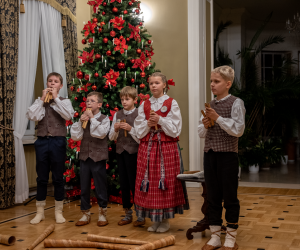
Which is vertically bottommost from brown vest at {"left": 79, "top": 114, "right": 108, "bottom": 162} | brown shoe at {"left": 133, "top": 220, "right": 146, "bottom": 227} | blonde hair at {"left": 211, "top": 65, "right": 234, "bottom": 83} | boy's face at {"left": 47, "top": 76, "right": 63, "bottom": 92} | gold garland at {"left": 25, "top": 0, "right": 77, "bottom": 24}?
brown shoe at {"left": 133, "top": 220, "right": 146, "bottom": 227}

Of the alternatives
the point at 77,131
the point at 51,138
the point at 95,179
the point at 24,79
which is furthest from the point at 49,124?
the point at 24,79

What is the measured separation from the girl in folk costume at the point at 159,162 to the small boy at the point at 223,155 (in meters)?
0.38

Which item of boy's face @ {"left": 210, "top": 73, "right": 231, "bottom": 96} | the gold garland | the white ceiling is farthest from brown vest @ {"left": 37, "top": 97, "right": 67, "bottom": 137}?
the white ceiling

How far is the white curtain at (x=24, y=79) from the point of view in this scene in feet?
14.5

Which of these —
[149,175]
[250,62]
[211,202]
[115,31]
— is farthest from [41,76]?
[250,62]

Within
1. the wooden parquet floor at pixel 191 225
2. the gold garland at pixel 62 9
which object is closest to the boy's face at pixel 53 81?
the wooden parquet floor at pixel 191 225

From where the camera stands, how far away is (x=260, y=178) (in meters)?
6.41

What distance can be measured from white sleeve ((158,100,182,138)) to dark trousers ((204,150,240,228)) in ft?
1.30

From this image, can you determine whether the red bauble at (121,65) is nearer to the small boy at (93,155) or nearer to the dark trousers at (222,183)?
the small boy at (93,155)

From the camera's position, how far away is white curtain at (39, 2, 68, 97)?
507 cm

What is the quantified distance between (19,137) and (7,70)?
0.83 metres

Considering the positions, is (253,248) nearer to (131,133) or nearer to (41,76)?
(131,133)

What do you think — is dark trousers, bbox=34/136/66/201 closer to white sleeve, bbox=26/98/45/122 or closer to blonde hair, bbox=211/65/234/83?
white sleeve, bbox=26/98/45/122

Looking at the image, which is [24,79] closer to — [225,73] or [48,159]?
[48,159]
